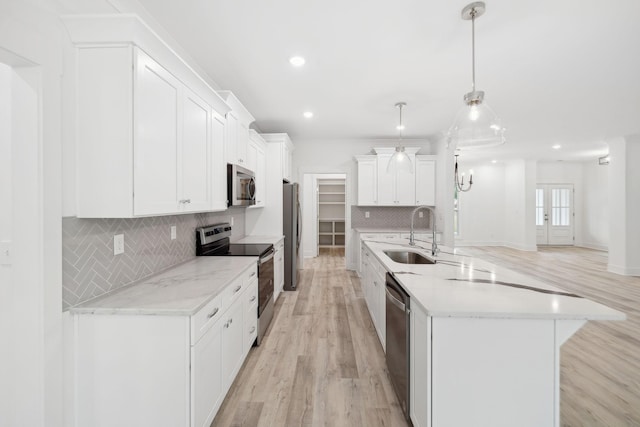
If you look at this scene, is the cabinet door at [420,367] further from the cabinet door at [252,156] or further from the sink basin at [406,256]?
the cabinet door at [252,156]

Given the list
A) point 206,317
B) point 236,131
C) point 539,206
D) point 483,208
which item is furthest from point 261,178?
point 539,206

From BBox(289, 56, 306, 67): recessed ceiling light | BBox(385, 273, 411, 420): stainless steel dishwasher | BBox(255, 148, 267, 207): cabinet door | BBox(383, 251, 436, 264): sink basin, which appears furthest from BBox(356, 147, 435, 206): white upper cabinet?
BBox(385, 273, 411, 420): stainless steel dishwasher

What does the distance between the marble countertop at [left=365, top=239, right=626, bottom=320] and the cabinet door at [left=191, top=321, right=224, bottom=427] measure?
1155mm

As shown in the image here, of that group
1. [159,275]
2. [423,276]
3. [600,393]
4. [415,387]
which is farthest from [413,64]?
[600,393]

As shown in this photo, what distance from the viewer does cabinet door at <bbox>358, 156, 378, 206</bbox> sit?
546 cm

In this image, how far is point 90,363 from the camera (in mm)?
1439

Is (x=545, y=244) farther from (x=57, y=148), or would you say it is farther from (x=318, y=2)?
(x=57, y=148)

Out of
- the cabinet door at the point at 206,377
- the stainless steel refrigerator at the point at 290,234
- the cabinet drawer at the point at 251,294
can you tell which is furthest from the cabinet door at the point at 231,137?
the stainless steel refrigerator at the point at 290,234

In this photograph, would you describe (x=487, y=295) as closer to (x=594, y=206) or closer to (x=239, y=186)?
(x=239, y=186)

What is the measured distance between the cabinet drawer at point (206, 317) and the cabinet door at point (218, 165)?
89 centimetres

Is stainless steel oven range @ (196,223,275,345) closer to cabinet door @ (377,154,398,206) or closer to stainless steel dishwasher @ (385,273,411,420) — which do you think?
stainless steel dishwasher @ (385,273,411,420)

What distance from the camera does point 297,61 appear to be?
2625 mm

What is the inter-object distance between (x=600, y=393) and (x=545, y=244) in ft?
28.7

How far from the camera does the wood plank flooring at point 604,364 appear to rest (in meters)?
1.87
